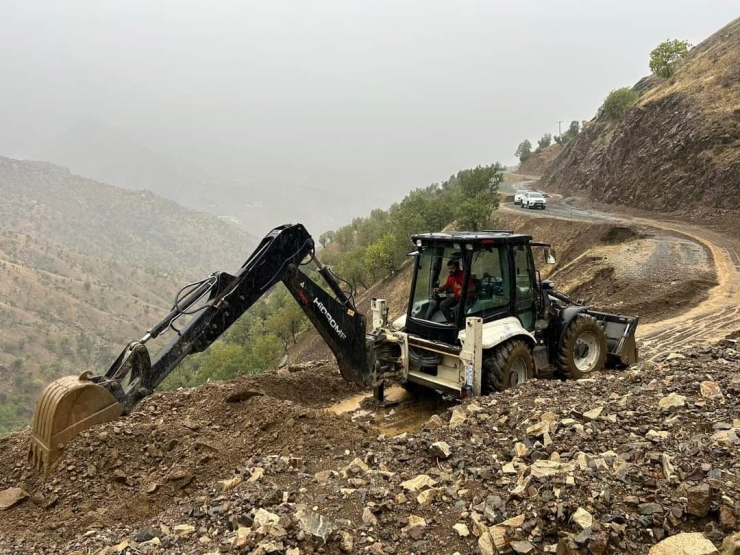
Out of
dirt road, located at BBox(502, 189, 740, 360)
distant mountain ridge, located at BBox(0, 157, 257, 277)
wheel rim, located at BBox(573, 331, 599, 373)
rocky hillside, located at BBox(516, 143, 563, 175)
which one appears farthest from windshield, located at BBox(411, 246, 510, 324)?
distant mountain ridge, located at BBox(0, 157, 257, 277)

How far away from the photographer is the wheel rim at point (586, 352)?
7.56m

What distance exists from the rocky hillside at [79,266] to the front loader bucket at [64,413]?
4011cm

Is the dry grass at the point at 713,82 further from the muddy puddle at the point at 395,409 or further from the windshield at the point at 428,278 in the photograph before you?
the muddy puddle at the point at 395,409

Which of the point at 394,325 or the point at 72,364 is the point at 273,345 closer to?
the point at 394,325

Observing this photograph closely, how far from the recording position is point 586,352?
7738 mm

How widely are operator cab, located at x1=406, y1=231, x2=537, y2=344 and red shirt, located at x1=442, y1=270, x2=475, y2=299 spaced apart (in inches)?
0.5

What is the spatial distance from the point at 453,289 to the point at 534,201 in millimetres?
31297

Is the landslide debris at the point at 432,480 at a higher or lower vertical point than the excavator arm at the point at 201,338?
lower

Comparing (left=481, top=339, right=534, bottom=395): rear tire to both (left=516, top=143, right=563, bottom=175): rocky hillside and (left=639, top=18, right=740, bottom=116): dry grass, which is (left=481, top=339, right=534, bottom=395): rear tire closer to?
(left=639, top=18, right=740, bottom=116): dry grass

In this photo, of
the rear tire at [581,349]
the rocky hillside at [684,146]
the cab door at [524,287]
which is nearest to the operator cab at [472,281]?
the cab door at [524,287]

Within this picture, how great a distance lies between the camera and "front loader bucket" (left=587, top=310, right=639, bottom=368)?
797 cm

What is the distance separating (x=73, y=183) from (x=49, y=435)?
206m

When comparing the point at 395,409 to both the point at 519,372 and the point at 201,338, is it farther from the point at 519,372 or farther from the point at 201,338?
the point at 201,338

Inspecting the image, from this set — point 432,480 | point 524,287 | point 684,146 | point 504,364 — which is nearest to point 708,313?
point 524,287
